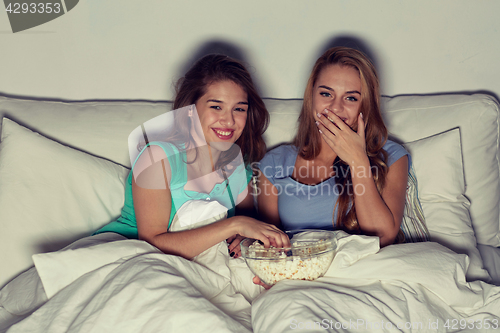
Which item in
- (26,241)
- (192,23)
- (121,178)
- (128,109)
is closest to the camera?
(26,241)

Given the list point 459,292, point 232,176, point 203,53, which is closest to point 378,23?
point 203,53

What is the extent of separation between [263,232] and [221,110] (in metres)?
0.53

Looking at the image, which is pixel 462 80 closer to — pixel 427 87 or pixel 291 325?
pixel 427 87

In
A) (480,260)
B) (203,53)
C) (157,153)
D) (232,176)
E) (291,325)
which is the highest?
(203,53)

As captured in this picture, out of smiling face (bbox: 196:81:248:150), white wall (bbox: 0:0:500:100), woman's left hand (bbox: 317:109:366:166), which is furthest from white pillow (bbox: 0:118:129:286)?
woman's left hand (bbox: 317:109:366:166)

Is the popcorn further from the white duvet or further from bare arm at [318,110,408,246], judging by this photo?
bare arm at [318,110,408,246]

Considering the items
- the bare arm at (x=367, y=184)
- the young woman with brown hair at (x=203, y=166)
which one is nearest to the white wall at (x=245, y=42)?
the young woman with brown hair at (x=203, y=166)

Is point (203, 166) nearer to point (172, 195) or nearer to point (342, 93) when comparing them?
point (172, 195)

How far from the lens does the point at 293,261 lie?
104 centimetres

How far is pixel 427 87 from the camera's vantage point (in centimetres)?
188

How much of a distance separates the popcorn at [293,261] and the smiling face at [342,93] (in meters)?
0.59

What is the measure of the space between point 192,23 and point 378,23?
3.04 feet

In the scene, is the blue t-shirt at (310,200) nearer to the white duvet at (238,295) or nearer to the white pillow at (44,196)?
the white duvet at (238,295)

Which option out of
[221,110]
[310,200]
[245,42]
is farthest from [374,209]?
[245,42]
